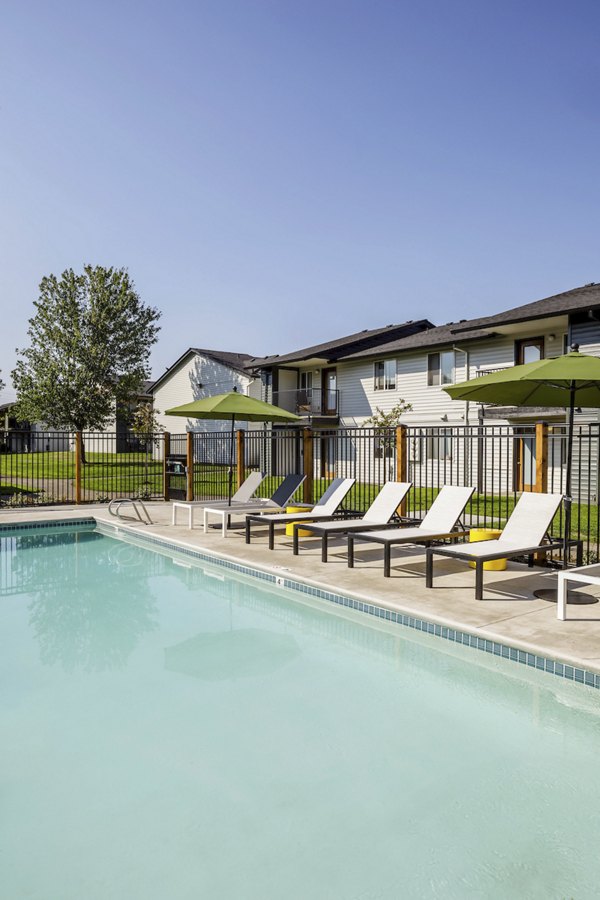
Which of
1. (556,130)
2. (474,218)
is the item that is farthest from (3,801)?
(474,218)

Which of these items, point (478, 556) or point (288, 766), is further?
point (478, 556)

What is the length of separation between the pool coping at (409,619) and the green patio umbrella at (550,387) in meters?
1.99

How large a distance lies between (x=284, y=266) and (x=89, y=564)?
13315mm

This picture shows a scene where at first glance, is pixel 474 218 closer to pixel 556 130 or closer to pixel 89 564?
pixel 556 130

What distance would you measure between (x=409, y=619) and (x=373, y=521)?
10.4 feet

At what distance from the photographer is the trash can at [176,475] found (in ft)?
52.5

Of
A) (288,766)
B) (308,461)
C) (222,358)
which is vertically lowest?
(288,766)

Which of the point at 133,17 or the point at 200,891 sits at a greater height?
the point at 133,17

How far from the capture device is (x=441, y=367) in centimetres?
2294

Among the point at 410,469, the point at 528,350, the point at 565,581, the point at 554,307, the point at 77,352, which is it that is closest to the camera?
the point at 565,581

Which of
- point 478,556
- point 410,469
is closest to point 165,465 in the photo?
point 410,469

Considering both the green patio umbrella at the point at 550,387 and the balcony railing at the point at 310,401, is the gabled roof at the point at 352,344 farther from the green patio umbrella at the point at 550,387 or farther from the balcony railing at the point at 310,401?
the green patio umbrella at the point at 550,387

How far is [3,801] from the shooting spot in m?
3.22

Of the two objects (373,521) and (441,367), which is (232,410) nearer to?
(373,521)
